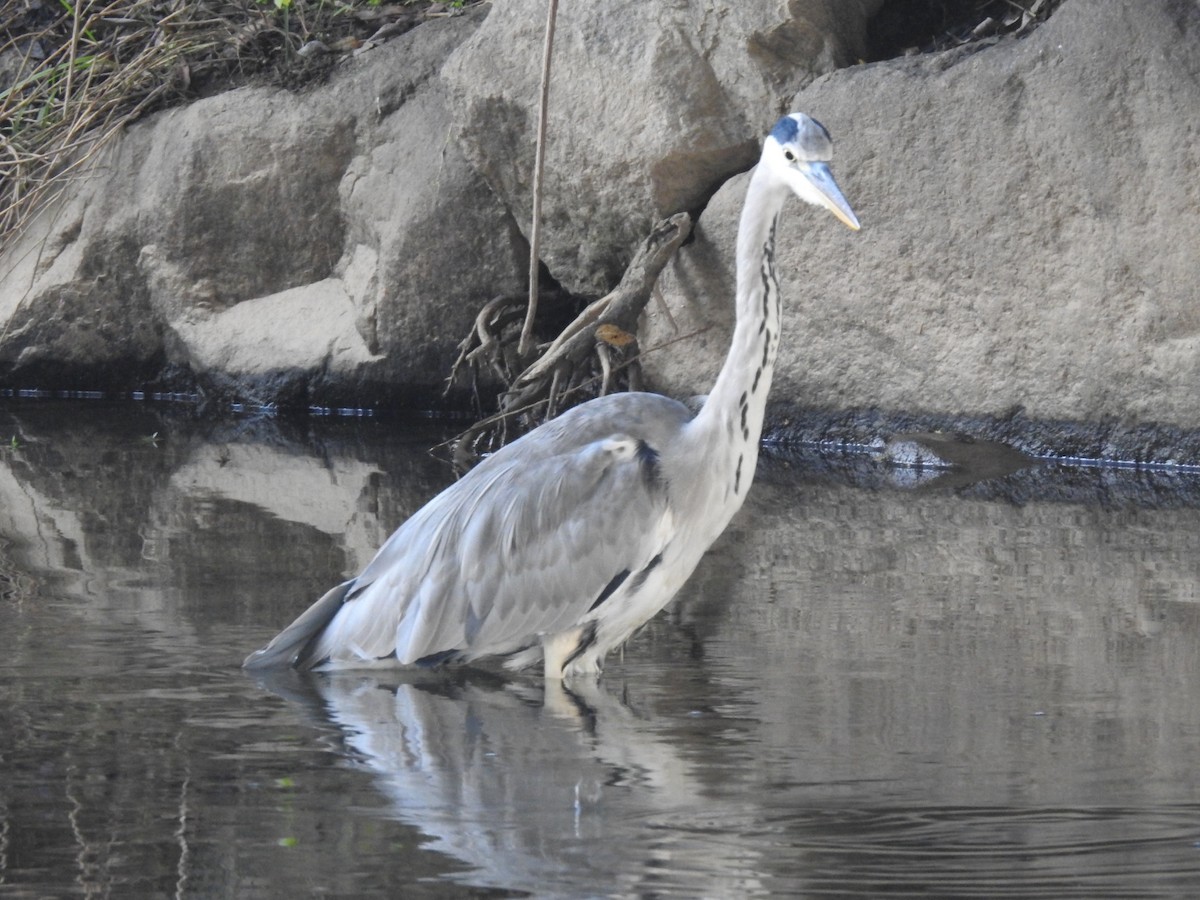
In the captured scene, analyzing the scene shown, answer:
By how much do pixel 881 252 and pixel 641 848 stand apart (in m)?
5.49

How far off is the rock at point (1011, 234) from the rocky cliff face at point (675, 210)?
0.5 inches

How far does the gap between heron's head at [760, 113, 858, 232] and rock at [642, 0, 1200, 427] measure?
365 centimetres

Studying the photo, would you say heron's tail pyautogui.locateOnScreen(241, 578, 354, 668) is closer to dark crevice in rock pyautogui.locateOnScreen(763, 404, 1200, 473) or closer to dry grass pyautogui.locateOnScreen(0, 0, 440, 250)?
dark crevice in rock pyautogui.locateOnScreen(763, 404, 1200, 473)

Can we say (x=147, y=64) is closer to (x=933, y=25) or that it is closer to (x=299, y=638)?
(x=933, y=25)

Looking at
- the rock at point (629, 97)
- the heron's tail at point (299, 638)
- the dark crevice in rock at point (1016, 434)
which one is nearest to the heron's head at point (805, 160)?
the heron's tail at point (299, 638)

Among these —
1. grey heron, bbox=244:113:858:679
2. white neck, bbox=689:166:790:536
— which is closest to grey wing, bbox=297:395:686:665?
grey heron, bbox=244:113:858:679

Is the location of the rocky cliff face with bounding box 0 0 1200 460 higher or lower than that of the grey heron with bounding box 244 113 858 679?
higher

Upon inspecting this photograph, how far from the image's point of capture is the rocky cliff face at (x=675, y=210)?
7859 mm

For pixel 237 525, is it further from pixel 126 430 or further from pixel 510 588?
pixel 126 430

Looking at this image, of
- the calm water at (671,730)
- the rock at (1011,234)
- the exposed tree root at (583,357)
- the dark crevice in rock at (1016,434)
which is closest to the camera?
the calm water at (671,730)

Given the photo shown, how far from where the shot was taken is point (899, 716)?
4.16 meters

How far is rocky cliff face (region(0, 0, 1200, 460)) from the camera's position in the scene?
7.86 m

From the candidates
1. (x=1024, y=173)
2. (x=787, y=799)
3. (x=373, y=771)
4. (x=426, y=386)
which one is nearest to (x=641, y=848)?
(x=787, y=799)

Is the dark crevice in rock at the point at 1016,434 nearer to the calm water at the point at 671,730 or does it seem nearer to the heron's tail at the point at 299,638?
the calm water at the point at 671,730
